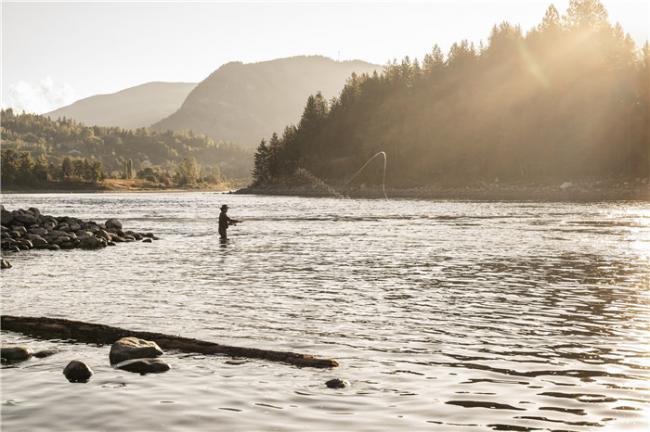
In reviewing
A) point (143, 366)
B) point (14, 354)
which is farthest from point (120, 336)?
point (143, 366)

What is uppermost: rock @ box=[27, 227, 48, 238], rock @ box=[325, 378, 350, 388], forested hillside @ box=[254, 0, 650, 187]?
forested hillside @ box=[254, 0, 650, 187]

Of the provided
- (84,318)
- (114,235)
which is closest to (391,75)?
(114,235)

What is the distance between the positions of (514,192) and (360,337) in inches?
4853

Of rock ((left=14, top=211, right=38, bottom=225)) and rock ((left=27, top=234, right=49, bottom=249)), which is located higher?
rock ((left=14, top=211, right=38, bottom=225))

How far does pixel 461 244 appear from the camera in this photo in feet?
120

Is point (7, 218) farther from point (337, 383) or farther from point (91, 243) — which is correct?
point (337, 383)

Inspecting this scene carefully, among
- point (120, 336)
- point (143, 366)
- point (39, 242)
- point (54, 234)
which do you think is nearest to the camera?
point (143, 366)

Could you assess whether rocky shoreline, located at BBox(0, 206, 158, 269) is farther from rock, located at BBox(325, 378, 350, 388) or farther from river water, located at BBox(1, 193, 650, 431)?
rock, located at BBox(325, 378, 350, 388)

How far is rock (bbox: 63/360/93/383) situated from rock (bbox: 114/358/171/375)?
0.67 metres

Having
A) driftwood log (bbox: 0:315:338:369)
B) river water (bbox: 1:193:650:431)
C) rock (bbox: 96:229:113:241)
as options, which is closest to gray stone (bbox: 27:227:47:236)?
rock (bbox: 96:229:113:241)

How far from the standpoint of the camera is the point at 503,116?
516 feet

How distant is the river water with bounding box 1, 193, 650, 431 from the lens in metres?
9.19

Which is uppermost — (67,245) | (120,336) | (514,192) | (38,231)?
(514,192)

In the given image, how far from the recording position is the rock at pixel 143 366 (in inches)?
450
